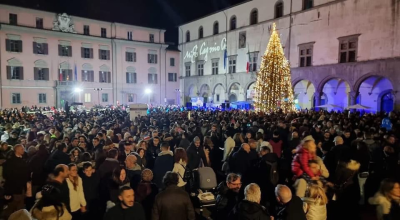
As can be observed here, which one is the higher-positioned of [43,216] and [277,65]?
[277,65]

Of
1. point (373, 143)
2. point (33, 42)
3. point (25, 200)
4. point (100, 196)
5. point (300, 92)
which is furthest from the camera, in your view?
point (33, 42)

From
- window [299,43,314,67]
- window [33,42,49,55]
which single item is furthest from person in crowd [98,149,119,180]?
window [33,42,49,55]

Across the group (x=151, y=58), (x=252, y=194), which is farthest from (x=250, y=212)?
(x=151, y=58)

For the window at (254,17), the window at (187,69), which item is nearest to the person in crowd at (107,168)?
the window at (254,17)

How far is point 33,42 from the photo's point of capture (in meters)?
34.4

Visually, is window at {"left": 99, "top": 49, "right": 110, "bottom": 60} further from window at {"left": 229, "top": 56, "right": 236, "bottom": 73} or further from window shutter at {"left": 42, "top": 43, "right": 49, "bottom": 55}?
window at {"left": 229, "top": 56, "right": 236, "bottom": 73}

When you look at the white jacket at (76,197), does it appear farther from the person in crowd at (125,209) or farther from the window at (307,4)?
the window at (307,4)

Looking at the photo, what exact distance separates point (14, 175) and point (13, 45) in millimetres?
33905

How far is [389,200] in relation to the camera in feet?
13.1

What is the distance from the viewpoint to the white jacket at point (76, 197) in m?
4.76

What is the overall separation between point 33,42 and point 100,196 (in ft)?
118

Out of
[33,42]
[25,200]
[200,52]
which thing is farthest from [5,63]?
[25,200]

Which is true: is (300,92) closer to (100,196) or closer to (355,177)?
(355,177)

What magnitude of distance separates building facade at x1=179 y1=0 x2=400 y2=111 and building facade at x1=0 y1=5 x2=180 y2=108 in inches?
247
